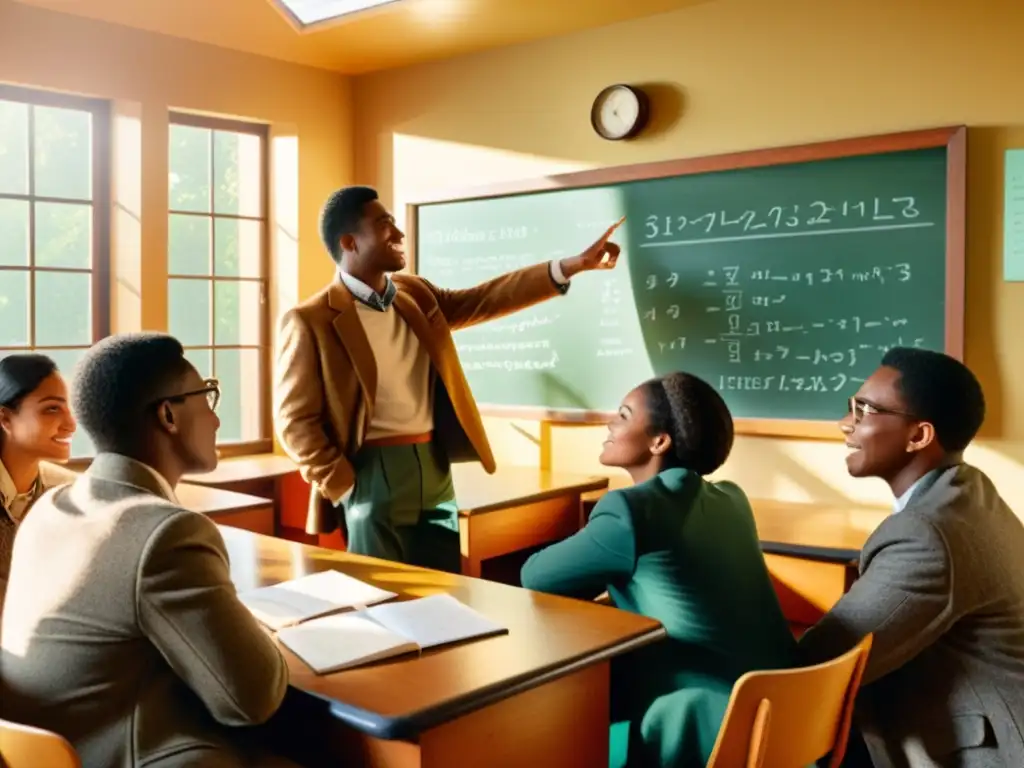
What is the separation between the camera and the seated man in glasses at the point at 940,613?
1.71m

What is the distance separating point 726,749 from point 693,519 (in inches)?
17.2

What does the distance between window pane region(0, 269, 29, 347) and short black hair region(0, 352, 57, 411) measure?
1587 millimetres

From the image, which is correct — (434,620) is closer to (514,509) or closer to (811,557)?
(811,557)

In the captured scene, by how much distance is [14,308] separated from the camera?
12.4ft

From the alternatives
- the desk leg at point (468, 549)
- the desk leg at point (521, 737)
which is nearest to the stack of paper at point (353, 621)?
the desk leg at point (521, 737)

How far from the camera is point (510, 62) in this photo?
4008 millimetres

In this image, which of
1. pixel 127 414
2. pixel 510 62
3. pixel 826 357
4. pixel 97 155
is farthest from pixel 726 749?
pixel 97 155

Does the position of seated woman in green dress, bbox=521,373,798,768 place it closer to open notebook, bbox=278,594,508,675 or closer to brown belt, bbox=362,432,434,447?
open notebook, bbox=278,594,508,675

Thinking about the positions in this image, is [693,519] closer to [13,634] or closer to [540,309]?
[13,634]

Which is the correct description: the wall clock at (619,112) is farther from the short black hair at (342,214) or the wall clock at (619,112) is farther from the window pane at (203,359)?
the window pane at (203,359)

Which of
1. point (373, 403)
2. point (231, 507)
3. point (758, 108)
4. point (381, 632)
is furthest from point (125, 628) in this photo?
point (758, 108)

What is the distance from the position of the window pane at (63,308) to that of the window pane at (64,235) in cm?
5

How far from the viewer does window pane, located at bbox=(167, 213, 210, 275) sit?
13.6 feet

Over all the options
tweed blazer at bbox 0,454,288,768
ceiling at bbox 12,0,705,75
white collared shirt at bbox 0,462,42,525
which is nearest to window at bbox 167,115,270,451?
ceiling at bbox 12,0,705,75
